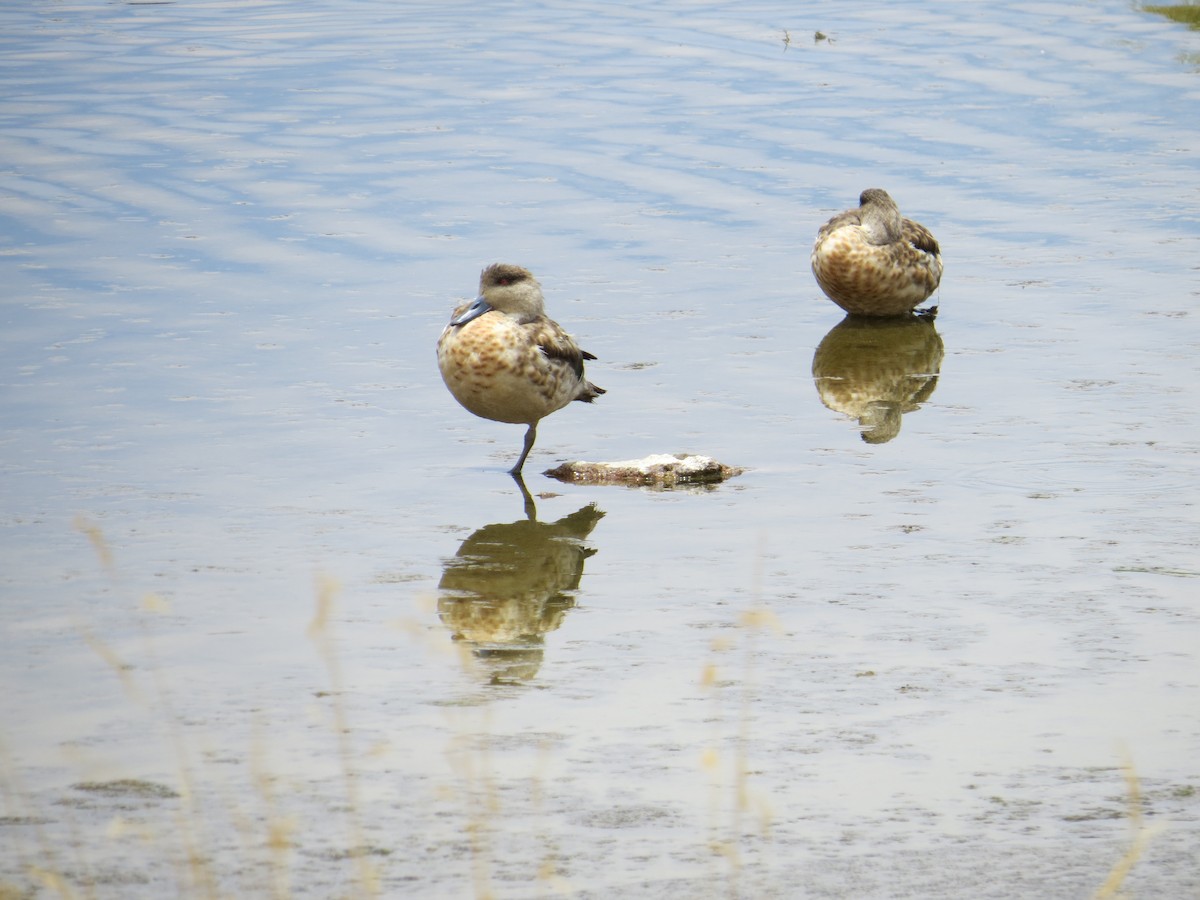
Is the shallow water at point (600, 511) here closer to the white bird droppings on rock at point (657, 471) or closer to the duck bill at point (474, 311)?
the white bird droppings on rock at point (657, 471)

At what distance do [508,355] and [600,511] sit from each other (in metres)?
0.93

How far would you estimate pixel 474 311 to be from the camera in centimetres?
919

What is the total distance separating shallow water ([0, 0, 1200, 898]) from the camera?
5.32 meters

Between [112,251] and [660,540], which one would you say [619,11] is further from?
[660,540]

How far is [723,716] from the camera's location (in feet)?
20.1

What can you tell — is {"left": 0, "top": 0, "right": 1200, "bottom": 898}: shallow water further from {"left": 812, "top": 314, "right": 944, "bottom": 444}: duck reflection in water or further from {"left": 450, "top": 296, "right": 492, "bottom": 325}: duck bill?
{"left": 450, "top": 296, "right": 492, "bottom": 325}: duck bill

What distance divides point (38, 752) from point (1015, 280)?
8.84 metres

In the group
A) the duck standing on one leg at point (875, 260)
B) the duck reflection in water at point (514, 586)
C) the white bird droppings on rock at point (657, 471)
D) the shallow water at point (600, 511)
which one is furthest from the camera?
the duck standing on one leg at point (875, 260)

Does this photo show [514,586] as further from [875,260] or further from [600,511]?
[875,260]

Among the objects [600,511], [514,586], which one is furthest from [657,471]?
[514,586]

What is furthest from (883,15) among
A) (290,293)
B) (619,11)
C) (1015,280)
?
(290,293)

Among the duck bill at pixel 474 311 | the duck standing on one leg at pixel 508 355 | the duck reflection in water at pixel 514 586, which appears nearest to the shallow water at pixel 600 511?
the duck reflection in water at pixel 514 586

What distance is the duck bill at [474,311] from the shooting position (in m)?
9.14

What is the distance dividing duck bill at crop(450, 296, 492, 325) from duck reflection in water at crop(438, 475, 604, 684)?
0.95m
